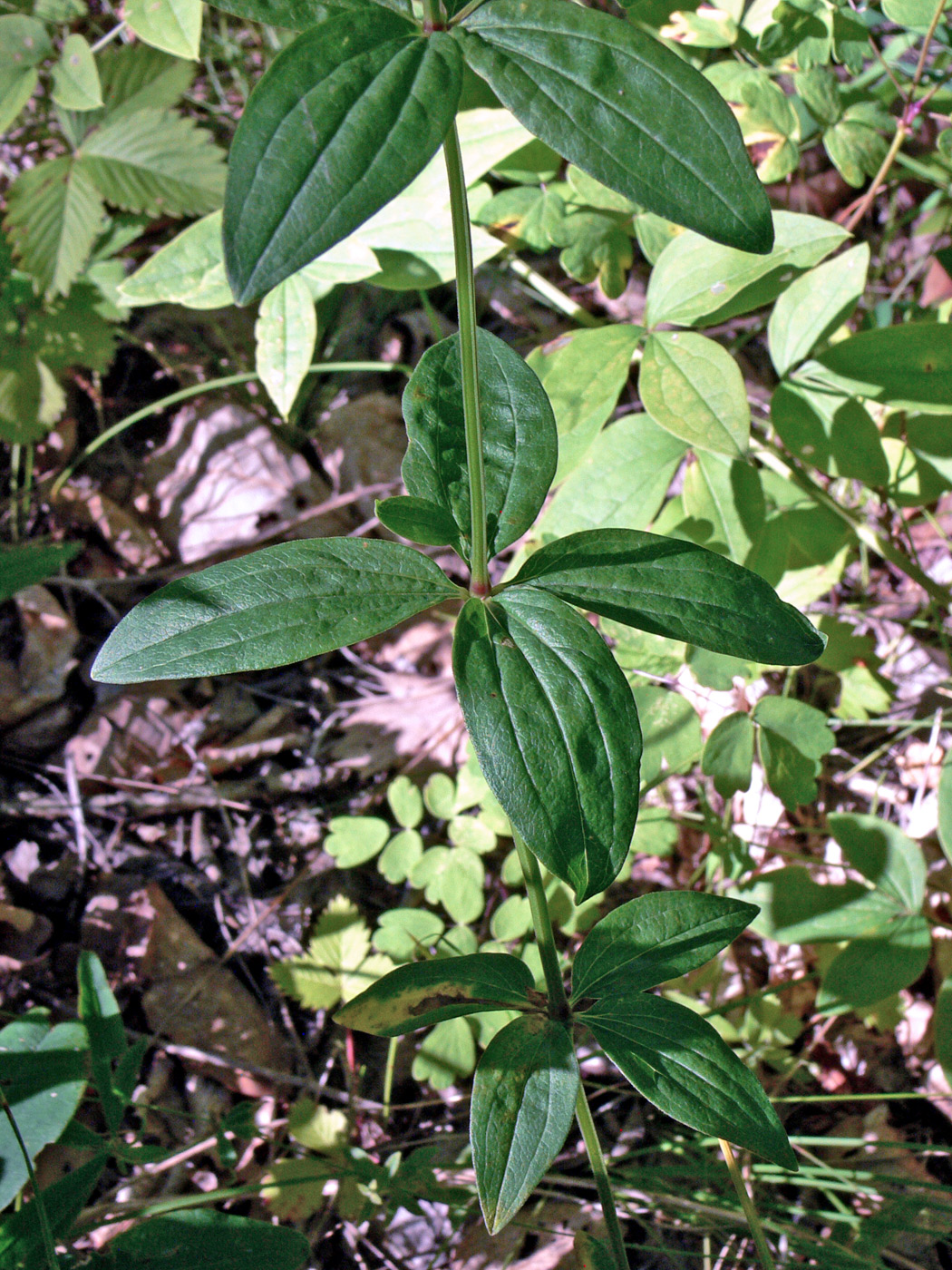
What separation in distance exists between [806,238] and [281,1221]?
1983 millimetres

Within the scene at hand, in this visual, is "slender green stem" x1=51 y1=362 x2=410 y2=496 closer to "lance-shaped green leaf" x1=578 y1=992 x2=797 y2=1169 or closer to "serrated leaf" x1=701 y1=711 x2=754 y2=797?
"serrated leaf" x1=701 y1=711 x2=754 y2=797

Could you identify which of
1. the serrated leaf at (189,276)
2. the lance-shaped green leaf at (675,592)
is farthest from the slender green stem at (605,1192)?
the serrated leaf at (189,276)

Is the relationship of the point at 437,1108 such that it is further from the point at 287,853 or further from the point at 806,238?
the point at 806,238

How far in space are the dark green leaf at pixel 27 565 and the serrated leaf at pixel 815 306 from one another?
1451 millimetres

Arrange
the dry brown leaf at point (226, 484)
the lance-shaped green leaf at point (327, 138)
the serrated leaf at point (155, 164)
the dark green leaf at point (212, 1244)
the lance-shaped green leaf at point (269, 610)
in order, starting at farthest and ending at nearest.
Result: the dry brown leaf at point (226, 484), the serrated leaf at point (155, 164), the dark green leaf at point (212, 1244), the lance-shaped green leaf at point (269, 610), the lance-shaped green leaf at point (327, 138)

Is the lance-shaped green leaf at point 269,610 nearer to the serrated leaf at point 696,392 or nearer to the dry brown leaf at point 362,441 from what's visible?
the serrated leaf at point 696,392

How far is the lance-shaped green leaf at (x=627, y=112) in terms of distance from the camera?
0.64 meters

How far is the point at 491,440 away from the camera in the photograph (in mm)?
1031

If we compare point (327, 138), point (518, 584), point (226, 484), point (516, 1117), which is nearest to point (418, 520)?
point (518, 584)

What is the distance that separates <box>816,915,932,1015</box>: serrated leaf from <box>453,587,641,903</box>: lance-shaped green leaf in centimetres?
90

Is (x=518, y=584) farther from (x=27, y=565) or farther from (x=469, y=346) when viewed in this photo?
(x=27, y=565)

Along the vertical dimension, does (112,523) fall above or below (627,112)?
below

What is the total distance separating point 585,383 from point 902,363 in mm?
559

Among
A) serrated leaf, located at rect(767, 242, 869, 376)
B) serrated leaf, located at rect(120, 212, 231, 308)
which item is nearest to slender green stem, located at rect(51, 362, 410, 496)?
serrated leaf, located at rect(120, 212, 231, 308)
